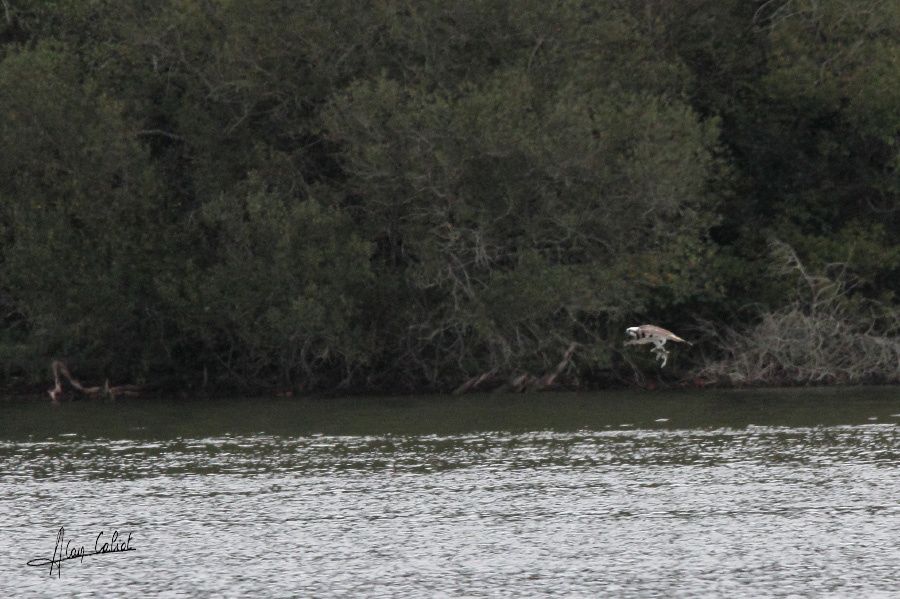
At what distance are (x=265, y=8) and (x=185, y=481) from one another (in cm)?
1493

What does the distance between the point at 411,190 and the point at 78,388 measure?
8.04 metres

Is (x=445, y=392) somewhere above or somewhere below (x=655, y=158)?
below

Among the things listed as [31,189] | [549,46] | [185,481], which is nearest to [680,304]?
[549,46]

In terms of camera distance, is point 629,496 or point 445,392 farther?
point 445,392

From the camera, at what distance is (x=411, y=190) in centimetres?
3064

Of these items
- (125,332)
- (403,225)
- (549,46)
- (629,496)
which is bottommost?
(629,496)

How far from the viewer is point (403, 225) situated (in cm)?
3123

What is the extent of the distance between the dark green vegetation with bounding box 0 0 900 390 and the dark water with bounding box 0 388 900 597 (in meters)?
4.64

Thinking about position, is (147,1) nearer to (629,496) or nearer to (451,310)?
(451,310)
